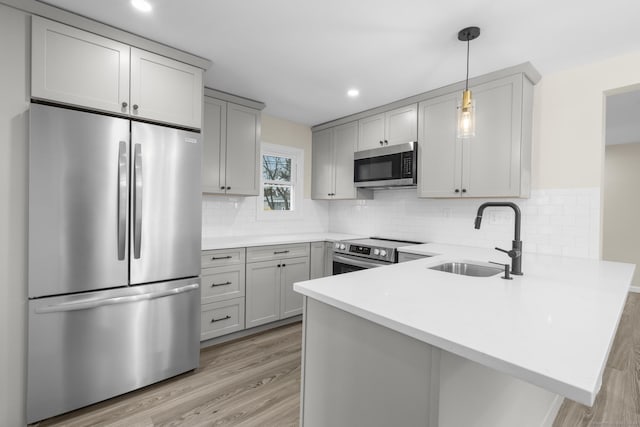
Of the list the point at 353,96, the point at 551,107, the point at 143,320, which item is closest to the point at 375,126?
the point at 353,96

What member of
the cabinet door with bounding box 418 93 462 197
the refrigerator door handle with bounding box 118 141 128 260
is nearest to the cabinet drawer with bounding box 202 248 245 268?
the refrigerator door handle with bounding box 118 141 128 260

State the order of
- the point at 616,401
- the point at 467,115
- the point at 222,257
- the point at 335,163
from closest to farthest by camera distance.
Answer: the point at 467,115, the point at 616,401, the point at 222,257, the point at 335,163

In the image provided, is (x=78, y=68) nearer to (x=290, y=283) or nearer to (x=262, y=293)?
(x=262, y=293)

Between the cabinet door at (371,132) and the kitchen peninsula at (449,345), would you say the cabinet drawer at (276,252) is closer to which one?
the cabinet door at (371,132)

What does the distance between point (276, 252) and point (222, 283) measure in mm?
646

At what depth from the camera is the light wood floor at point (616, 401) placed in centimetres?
195

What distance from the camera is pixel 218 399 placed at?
2102mm

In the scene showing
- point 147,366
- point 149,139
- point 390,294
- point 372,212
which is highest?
point 149,139

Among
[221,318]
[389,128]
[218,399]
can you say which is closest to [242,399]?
[218,399]

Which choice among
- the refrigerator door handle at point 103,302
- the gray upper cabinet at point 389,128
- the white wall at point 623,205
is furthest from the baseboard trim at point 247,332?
the white wall at point 623,205

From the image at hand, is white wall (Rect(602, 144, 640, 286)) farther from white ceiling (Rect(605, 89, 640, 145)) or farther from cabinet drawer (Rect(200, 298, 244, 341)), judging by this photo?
cabinet drawer (Rect(200, 298, 244, 341))

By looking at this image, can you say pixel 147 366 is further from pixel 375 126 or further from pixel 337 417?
pixel 375 126

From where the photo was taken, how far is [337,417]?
1274mm

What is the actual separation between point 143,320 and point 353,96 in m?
2.74
